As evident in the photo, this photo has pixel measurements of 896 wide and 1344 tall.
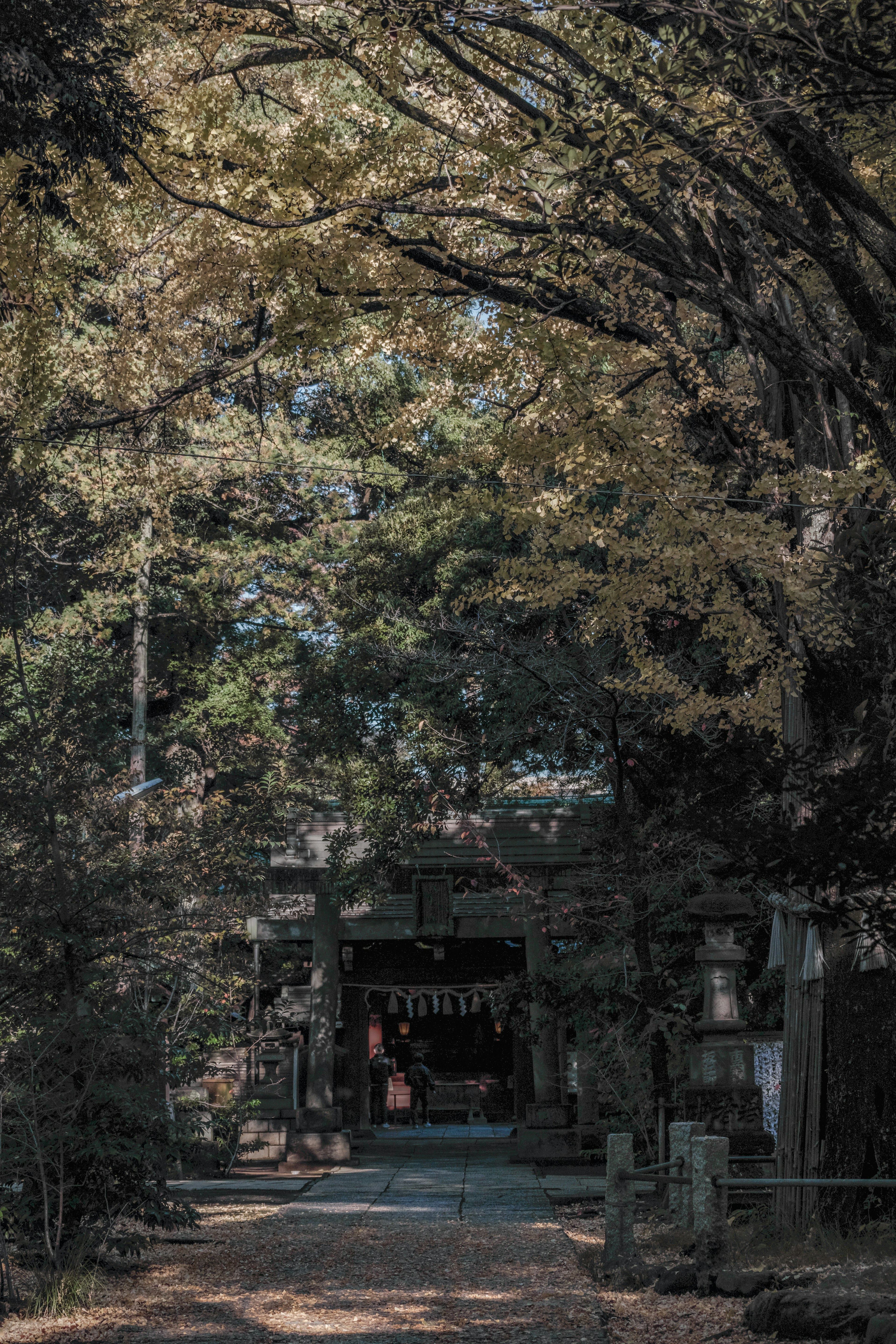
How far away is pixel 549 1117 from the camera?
16234 millimetres

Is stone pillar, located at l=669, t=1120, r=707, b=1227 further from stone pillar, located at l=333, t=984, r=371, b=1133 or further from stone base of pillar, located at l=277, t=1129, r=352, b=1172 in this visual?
stone pillar, located at l=333, t=984, r=371, b=1133

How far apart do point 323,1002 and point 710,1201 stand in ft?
36.1

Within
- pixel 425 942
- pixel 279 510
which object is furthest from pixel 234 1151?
pixel 279 510

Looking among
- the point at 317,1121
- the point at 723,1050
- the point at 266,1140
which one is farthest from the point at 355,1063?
the point at 723,1050

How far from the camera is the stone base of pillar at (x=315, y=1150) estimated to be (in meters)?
15.8

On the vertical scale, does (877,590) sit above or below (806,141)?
below

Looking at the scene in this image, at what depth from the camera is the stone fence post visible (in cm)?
702

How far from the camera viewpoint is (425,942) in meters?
21.2

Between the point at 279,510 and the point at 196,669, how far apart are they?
406cm

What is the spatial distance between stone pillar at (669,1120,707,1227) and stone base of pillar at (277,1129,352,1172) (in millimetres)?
7832

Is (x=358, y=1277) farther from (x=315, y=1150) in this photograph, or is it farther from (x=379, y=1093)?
(x=379, y=1093)

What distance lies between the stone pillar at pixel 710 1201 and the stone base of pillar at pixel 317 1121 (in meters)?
10.0

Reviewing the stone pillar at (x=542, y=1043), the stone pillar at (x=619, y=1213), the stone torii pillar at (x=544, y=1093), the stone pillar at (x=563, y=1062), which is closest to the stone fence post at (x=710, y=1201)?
the stone pillar at (x=619, y=1213)

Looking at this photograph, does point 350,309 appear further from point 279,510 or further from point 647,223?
point 279,510
